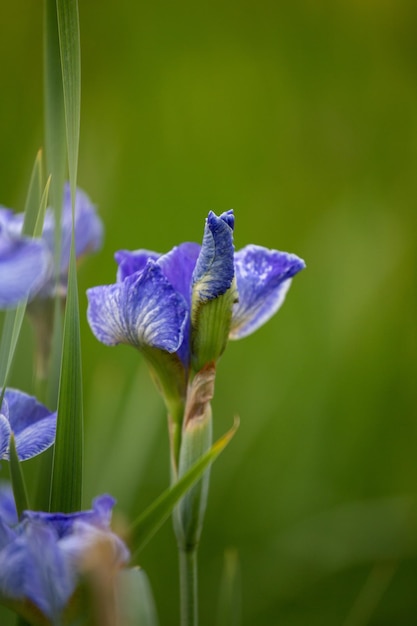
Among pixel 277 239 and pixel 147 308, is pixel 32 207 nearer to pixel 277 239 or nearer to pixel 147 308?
pixel 147 308

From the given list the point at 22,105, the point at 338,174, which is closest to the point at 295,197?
the point at 338,174

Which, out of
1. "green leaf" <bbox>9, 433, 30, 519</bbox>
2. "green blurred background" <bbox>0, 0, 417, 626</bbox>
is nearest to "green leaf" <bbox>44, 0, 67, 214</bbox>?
"green leaf" <bbox>9, 433, 30, 519</bbox>

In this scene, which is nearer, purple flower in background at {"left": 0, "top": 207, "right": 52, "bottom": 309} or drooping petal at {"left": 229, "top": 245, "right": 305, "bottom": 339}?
purple flower in background at {"left": 0, "top": 207, "right": 52, "bottom": 309}

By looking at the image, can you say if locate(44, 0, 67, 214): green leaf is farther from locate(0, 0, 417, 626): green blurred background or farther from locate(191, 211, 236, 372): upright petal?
locate(0, 0, 417, 626): green blurred background

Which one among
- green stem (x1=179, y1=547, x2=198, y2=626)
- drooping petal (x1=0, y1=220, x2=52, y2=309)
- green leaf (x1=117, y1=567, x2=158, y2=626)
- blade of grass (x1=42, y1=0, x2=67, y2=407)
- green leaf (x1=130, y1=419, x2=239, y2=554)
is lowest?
green stem (x1=179, y1=547, x2=198, y2=626)

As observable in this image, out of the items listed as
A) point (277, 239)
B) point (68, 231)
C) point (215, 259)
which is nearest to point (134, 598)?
point (215, 259)

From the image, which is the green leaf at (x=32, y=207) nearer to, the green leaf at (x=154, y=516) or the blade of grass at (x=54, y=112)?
the blade of grass at (x=54, y=112)
